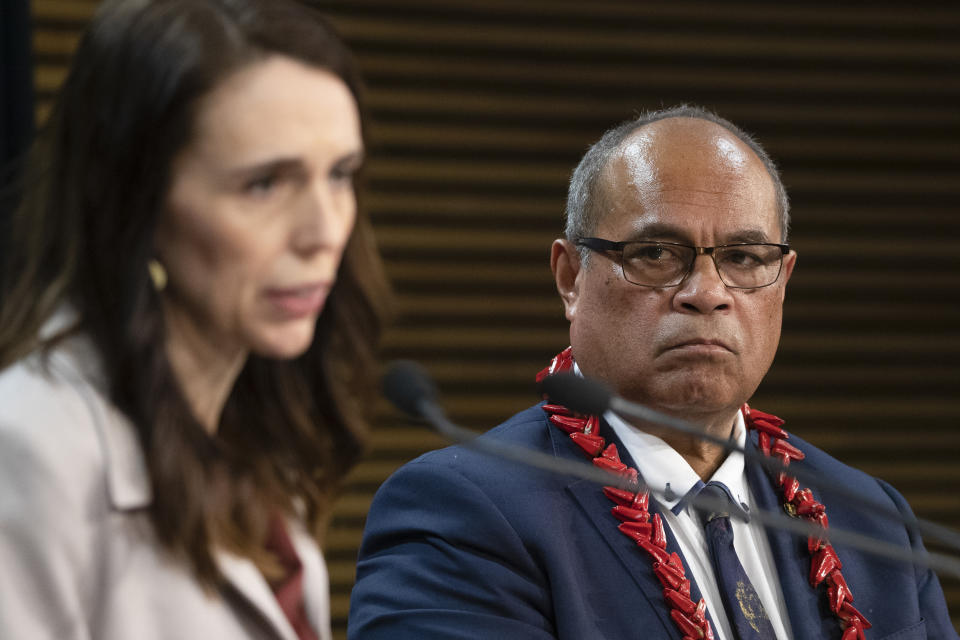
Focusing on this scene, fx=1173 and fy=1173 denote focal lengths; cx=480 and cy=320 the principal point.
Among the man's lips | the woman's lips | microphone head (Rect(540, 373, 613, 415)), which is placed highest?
the woman's lips

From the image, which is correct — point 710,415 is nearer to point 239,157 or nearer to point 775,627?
point 775,627

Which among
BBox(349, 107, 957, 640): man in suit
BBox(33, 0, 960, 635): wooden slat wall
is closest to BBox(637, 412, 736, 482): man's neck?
BBox(349, 107, 957, 640): man in suit

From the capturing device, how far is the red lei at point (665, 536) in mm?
1858

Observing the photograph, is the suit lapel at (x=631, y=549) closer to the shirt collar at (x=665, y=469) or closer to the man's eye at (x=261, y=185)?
the shirt collar at (x=665, y=469)

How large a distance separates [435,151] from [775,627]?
266 centimetres

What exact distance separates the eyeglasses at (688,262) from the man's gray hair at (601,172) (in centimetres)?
10

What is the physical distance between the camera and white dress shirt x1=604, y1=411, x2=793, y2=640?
6.45ft

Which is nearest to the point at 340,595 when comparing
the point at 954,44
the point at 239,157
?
the point at 954,44

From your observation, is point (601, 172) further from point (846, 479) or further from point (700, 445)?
point (846, 479)

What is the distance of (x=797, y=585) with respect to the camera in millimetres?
1992

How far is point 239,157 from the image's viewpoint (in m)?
1.00

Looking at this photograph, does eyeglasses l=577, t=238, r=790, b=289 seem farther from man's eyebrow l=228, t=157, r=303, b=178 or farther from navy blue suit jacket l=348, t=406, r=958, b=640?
man's eyebrow l=228, t=157, r=303, b=178

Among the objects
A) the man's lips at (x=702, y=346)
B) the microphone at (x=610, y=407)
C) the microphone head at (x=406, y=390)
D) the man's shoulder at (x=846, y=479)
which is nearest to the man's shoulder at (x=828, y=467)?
the man's shoulder at (x=846, y=479)

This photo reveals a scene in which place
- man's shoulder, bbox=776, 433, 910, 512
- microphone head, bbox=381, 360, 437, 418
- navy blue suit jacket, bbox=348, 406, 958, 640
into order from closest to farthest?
microphone head, bbox=381, 360, 437, 418 < navy blue suit jacket, bbox=348, 406, 958, 640 < man's shoulder, bbox=776, 433, 910, 512
